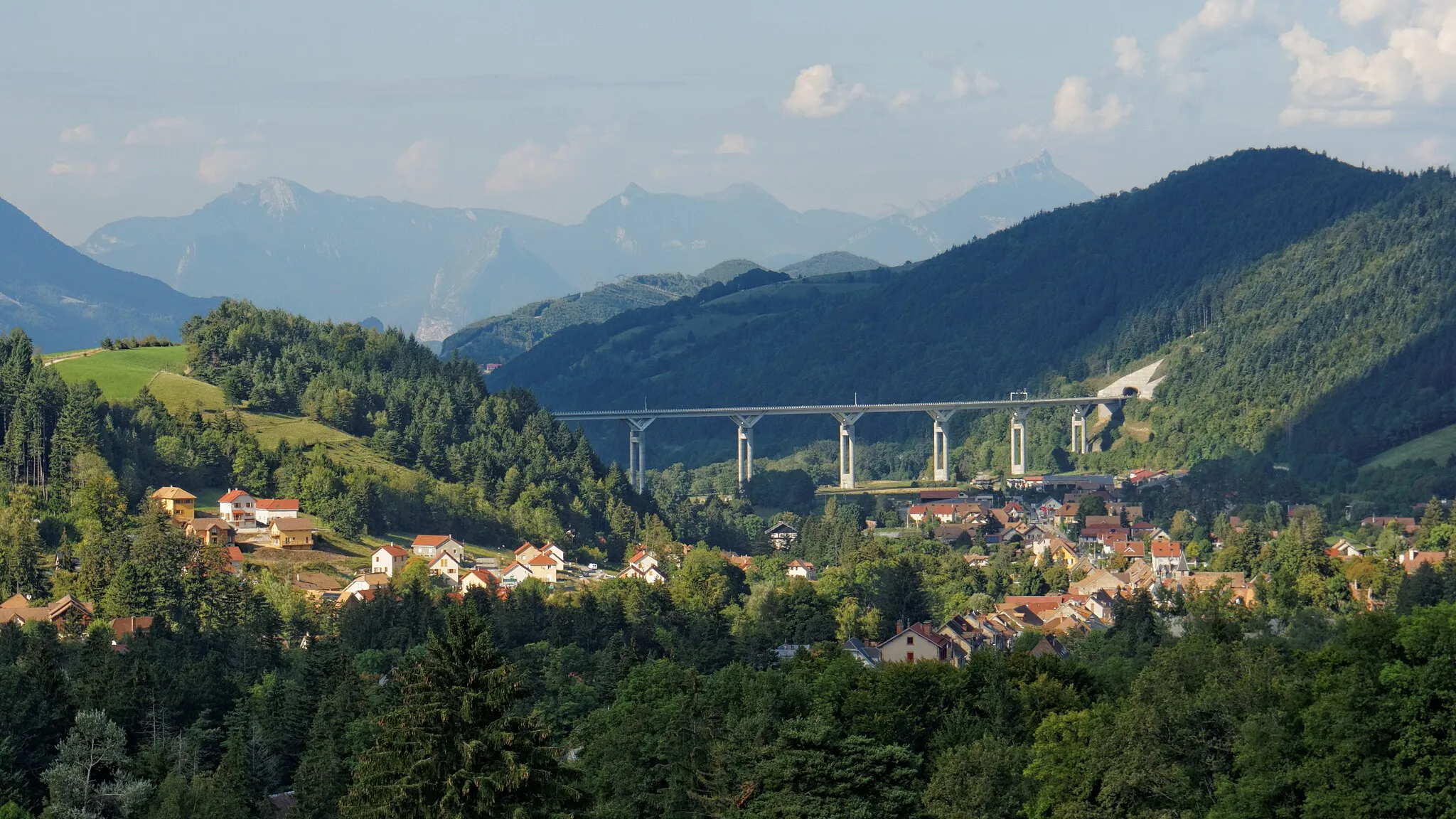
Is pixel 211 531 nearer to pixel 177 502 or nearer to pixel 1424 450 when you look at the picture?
pixel 177 502

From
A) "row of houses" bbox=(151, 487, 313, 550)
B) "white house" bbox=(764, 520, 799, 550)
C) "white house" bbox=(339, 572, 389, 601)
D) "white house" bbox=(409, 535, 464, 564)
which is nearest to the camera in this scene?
"white house" bbox=(339, 572, 389, 601)

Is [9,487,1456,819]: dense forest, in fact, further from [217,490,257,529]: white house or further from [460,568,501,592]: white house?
[217,490,257,529]: white house

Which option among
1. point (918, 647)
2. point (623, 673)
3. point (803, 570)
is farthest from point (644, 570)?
point (623, 673)

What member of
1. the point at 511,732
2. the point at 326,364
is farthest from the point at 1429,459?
the point at 511,732

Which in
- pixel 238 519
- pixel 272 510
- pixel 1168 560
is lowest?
pixel 1168 560

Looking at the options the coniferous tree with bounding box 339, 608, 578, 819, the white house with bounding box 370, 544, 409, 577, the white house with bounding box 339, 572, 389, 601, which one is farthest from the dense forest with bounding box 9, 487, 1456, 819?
the white house with bounding box 370, 544, 409, 577

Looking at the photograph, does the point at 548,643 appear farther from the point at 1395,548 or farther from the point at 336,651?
the point at 1395,548

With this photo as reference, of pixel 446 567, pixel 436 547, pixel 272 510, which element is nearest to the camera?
pixel 446 567

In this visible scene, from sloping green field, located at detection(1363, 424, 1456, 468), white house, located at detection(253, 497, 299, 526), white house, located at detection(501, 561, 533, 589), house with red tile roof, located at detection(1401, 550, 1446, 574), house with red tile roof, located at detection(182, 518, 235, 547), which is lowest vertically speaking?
Answer: white house, located at detection(501, 561, 533, 589)
